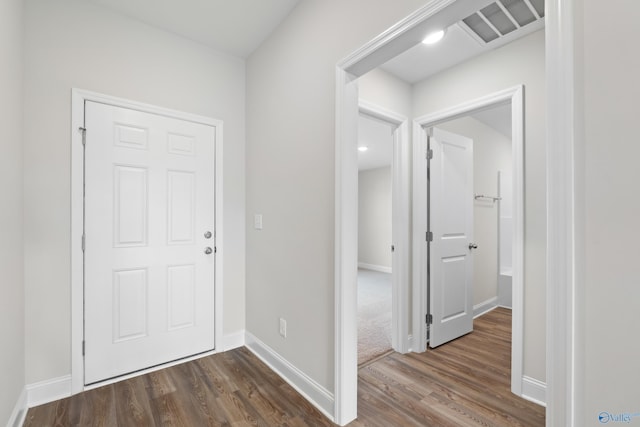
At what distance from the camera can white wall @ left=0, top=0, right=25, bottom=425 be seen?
4.66ft

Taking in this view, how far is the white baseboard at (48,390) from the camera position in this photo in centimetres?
180

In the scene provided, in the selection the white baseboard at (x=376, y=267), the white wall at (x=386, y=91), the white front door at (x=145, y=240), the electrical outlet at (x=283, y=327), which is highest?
the white wall at (x=386, y=91)

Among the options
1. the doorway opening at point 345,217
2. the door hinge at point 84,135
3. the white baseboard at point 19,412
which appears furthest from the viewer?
the door hinge at point 84,135

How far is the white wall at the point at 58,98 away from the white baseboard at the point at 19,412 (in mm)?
115

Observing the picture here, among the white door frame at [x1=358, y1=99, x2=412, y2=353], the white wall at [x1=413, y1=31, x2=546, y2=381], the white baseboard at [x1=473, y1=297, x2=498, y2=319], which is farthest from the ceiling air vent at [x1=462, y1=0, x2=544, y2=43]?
the white baseboard at [x1=473, y1=297, x2=498, y2=319]

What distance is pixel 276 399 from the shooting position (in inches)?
74.0

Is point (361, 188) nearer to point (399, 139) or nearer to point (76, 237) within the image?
point (399, 139)

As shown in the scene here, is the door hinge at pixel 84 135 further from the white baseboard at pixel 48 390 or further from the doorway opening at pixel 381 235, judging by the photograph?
the doorway opening at pixel 381 235

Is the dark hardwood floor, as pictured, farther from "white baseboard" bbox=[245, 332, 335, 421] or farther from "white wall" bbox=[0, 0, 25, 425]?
"white wall" bbox=[0, 0, 25, 425]

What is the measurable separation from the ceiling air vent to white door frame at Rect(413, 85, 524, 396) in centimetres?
41

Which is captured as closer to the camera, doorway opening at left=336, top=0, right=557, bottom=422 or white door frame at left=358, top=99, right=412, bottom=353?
doorway opening at left=336, top=0, right=557, bottom=422

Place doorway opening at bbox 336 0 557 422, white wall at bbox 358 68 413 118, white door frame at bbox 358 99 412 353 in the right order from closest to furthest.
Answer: doorway opening at bbox 336 0 557 422, white wall at bbox 358 68 413 118, white door frame at bbox 358 99 412 353

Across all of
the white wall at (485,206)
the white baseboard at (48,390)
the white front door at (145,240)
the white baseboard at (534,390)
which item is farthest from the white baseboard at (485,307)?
the white baseboard at (48,390)

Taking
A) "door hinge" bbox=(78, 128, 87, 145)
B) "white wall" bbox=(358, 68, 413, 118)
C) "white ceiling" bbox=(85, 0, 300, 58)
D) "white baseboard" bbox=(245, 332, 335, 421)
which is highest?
"white ceiling" bbox=(85, 0, 300, 58)
